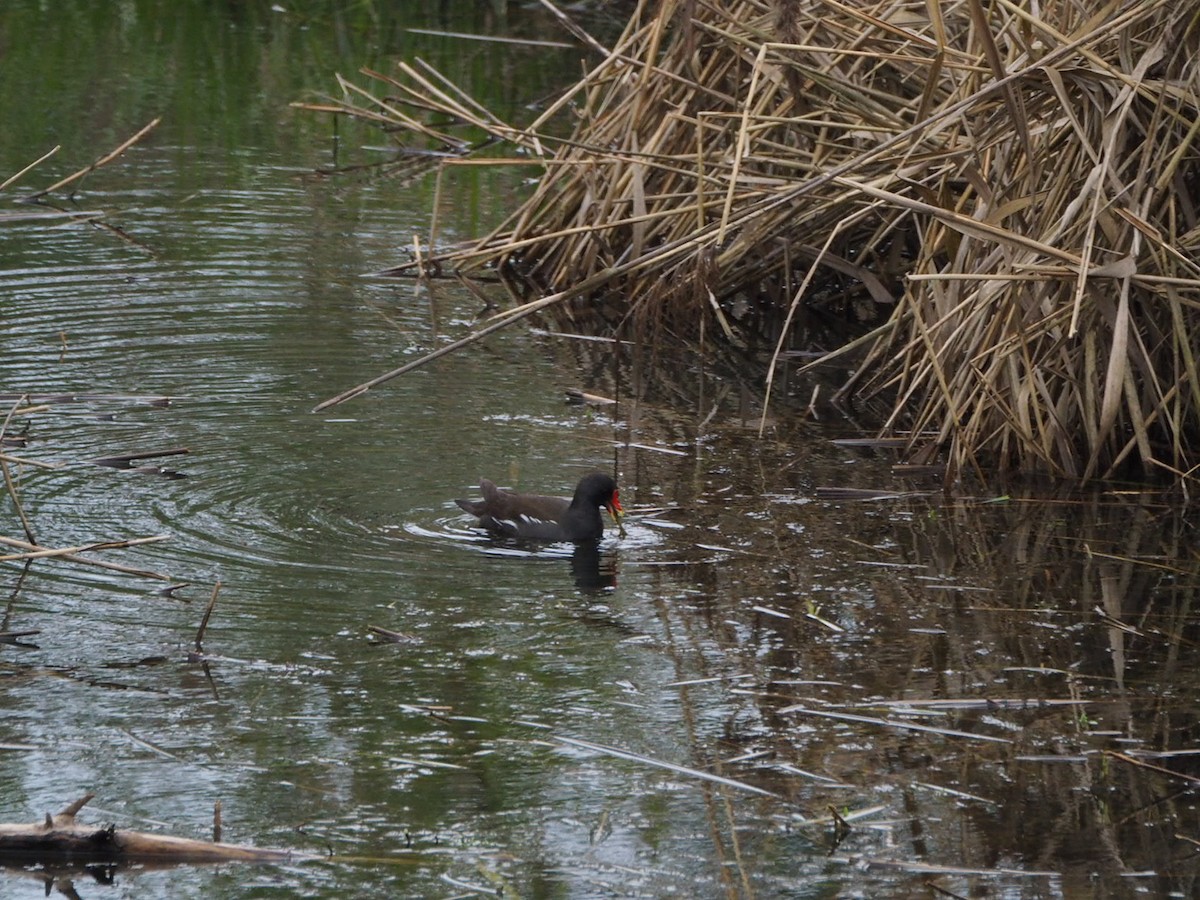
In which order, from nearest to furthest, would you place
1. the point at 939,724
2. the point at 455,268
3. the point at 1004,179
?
the point at 939,724
the point at 1004,179
the point at 455,268

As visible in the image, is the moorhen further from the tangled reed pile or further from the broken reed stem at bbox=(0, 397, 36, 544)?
the broken reed stem at bbox=(0, 397, 36, 544)

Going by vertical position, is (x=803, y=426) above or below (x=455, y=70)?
below

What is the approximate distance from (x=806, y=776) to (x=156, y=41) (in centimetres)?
1574

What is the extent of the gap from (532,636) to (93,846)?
1.99 meters

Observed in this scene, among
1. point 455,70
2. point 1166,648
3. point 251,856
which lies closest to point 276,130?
point 455,70

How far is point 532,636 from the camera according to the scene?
6.00m

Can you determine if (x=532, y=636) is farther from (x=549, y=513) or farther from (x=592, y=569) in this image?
(x=549, y=513)

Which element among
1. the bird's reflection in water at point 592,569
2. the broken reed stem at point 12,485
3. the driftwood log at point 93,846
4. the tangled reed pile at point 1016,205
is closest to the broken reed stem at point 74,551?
the broken reed stem at point 12,485

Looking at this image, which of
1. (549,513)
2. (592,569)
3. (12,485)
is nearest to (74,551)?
(12,485)

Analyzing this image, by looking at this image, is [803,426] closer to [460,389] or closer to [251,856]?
[460,389]

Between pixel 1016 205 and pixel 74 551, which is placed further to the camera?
pixel 1016 205

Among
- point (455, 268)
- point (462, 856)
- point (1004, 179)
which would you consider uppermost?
point (1004, 179)

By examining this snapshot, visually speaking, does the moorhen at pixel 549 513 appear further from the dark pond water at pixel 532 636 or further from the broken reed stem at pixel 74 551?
the broken reed stem at pixel 74 551

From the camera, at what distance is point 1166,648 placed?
6.17 meters
